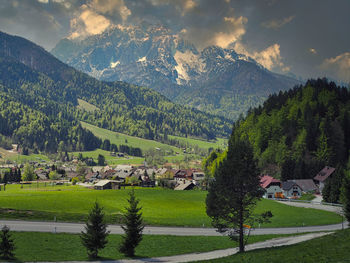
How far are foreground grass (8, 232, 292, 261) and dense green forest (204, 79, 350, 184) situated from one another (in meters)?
89.3

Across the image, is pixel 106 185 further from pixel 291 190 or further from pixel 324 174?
pixel 324 174

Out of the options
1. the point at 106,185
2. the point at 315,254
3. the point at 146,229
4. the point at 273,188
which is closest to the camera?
the point at 315,254

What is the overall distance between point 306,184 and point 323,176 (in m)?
7.43

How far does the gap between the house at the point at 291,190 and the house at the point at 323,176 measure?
7763mm

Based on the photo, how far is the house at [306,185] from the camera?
12562 cm

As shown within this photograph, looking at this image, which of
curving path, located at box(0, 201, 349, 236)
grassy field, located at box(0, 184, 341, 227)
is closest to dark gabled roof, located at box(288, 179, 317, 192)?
grassy field, located at box(0, 184, 341, 227)

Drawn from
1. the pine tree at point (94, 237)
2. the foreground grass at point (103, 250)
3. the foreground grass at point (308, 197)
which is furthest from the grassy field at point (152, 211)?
the foreground grass at point (308, 197)

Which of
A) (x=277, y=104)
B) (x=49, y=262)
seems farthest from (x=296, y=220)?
(x=277, y=104)

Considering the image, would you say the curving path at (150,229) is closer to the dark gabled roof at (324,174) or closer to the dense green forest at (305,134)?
the dark gabled roof at (324,174)

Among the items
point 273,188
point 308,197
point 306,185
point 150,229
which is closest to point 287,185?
point 273,188

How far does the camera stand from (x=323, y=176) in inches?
4823

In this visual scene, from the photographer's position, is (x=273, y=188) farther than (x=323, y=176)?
Yes

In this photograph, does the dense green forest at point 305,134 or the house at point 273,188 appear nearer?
the house at point 273,188

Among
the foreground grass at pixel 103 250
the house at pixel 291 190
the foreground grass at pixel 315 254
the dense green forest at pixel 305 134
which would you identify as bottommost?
the foreground grass at pixel 103 250
